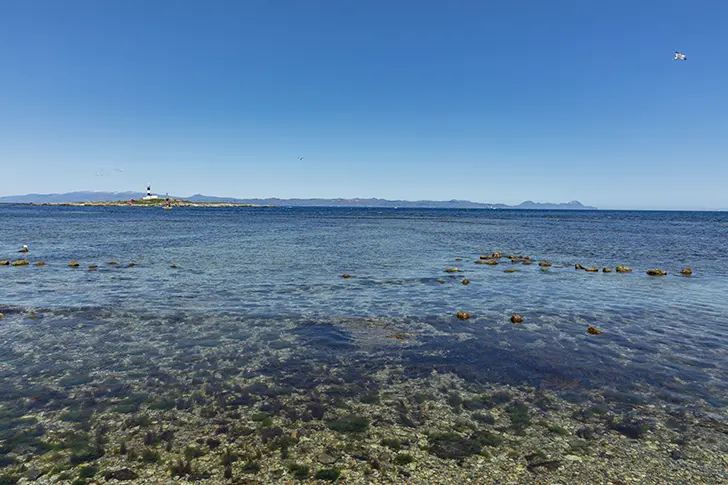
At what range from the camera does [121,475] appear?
366 inches

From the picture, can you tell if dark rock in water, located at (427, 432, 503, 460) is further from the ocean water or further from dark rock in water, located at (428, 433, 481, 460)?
the ocean water

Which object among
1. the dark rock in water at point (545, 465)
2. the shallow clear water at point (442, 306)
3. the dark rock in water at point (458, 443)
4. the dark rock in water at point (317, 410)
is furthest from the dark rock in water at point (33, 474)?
the dark rock in water at point (545, 465)

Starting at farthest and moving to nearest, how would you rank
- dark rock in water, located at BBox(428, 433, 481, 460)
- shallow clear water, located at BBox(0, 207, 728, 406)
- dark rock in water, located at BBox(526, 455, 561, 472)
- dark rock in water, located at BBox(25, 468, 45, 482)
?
1. shallow clear water, located at BBox(0, 207, 728, 406)
2. dark rock in water, located at BBox(428, 433, 481, 460)
3. dark rock in water, located at BBox(526, 455, 561, 472)
4. dark rock in water, located at BBox(25, 468, 45, 482)

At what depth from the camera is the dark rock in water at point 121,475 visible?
9.20 m

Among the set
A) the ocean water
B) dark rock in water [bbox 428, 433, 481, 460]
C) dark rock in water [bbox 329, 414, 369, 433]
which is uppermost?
the ocean water

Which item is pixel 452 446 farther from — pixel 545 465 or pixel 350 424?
pixel 350 424

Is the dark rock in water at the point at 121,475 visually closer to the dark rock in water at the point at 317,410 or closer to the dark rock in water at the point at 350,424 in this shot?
the dark rock in water at the point at 317,410

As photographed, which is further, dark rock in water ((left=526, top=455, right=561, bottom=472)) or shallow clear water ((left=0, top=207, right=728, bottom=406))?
shallow clear water ((left=0, top=207, right=728, bottom=406))

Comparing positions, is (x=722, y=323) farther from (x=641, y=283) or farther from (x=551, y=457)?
(x=551, y=457)

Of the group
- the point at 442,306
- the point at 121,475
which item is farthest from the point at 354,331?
the point at 121,475

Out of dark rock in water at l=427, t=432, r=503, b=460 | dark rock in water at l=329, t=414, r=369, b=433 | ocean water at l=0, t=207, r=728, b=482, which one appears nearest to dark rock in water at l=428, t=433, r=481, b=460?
dark rock in water at l=427, t=432, r=503, b=460

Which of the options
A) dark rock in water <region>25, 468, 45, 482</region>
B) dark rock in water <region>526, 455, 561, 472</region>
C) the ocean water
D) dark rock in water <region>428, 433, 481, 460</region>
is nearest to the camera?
dark rock in water <region>25, 468, 45, 482</region>

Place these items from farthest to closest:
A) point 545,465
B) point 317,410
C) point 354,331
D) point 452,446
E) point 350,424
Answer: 1. point 354,331
2. point 317,410
3. point 350,424
4. point 452,446
5. point 545,465

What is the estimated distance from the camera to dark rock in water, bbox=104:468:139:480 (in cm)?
920
